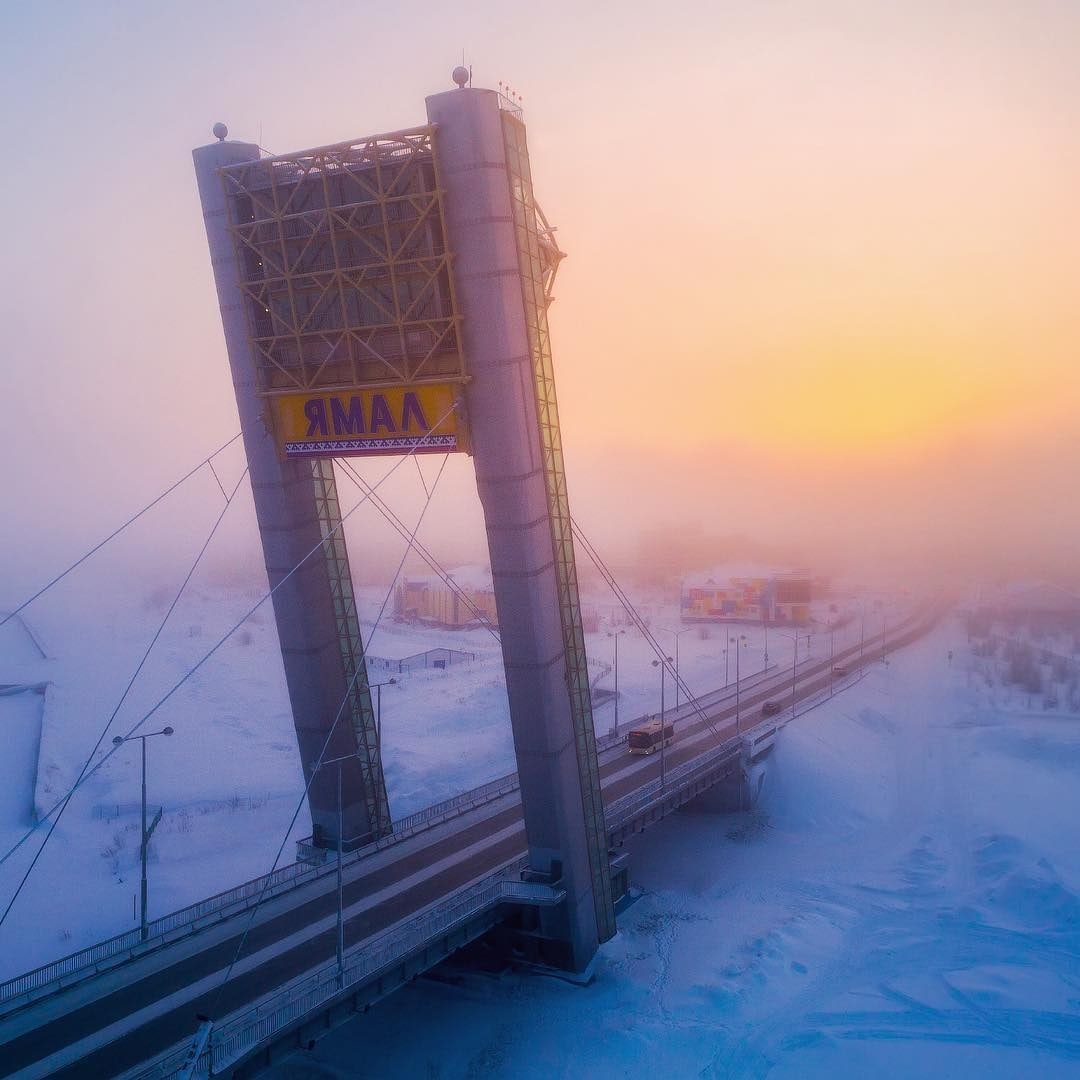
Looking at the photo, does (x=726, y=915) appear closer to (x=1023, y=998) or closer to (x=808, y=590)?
(x=1023, y=998)

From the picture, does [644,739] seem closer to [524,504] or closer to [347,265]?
[524,504]

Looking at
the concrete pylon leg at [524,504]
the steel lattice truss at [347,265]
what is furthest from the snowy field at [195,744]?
the steel lattice truss at [347,265]

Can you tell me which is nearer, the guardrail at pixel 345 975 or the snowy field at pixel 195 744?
the guardrail at pixel 345 975

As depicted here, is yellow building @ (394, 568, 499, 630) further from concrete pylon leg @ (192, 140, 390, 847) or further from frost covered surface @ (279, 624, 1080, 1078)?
concrete pylon leg @ (192, 140, 390, 847)

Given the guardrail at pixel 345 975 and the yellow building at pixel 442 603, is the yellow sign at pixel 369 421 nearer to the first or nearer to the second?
the guardrail at pixel 345 975

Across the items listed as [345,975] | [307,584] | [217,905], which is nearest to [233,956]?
[217,905]

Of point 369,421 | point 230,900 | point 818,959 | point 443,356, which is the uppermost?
point 443,356
